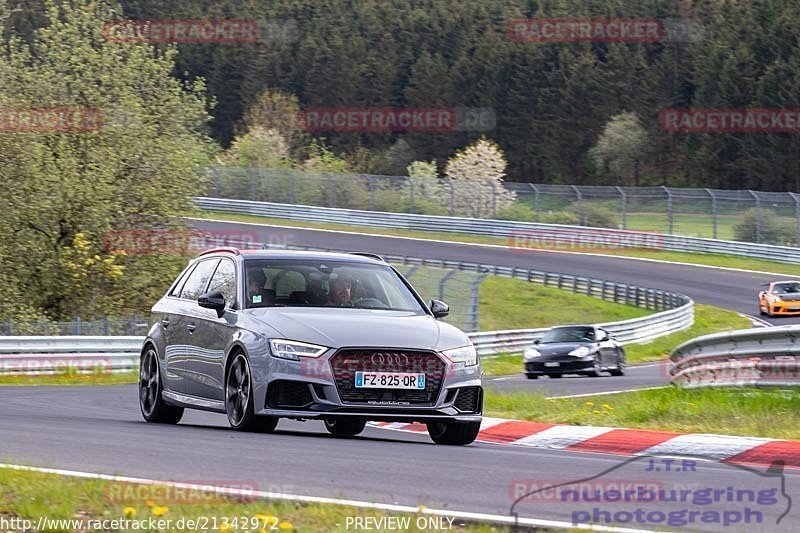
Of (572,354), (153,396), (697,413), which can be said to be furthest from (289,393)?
(572,354)

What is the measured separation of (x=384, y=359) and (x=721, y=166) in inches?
3492

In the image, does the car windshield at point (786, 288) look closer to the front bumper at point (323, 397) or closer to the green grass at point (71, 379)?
the green grass at point (71, 379)

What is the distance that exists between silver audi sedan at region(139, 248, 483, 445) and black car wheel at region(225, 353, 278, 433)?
11mm

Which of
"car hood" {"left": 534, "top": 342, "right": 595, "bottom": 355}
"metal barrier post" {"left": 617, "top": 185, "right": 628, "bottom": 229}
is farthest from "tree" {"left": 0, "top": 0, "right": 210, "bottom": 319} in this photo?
"metal barrier post" {"left": 617, "top": 185, "right": 628, "bottom": 229}

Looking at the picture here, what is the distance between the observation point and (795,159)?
9069 centimetres

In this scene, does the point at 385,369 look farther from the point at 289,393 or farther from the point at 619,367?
the point at 619,367

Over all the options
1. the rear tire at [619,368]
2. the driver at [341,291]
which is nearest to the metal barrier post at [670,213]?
the rear tire at [619,368]

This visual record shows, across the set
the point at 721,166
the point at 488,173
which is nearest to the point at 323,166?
the point at 488,173

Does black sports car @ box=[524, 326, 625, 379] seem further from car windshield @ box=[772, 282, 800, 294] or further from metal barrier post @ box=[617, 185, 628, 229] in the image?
metal barrier post @ box=[617, 185, 628, 229]

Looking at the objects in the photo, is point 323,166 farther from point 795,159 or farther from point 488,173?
point 795,159

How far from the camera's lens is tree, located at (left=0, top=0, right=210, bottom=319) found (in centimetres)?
3269

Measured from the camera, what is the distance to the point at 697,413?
40.9 feet

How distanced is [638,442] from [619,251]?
160 feet

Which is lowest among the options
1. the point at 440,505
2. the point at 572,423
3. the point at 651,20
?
the point at 572,423
